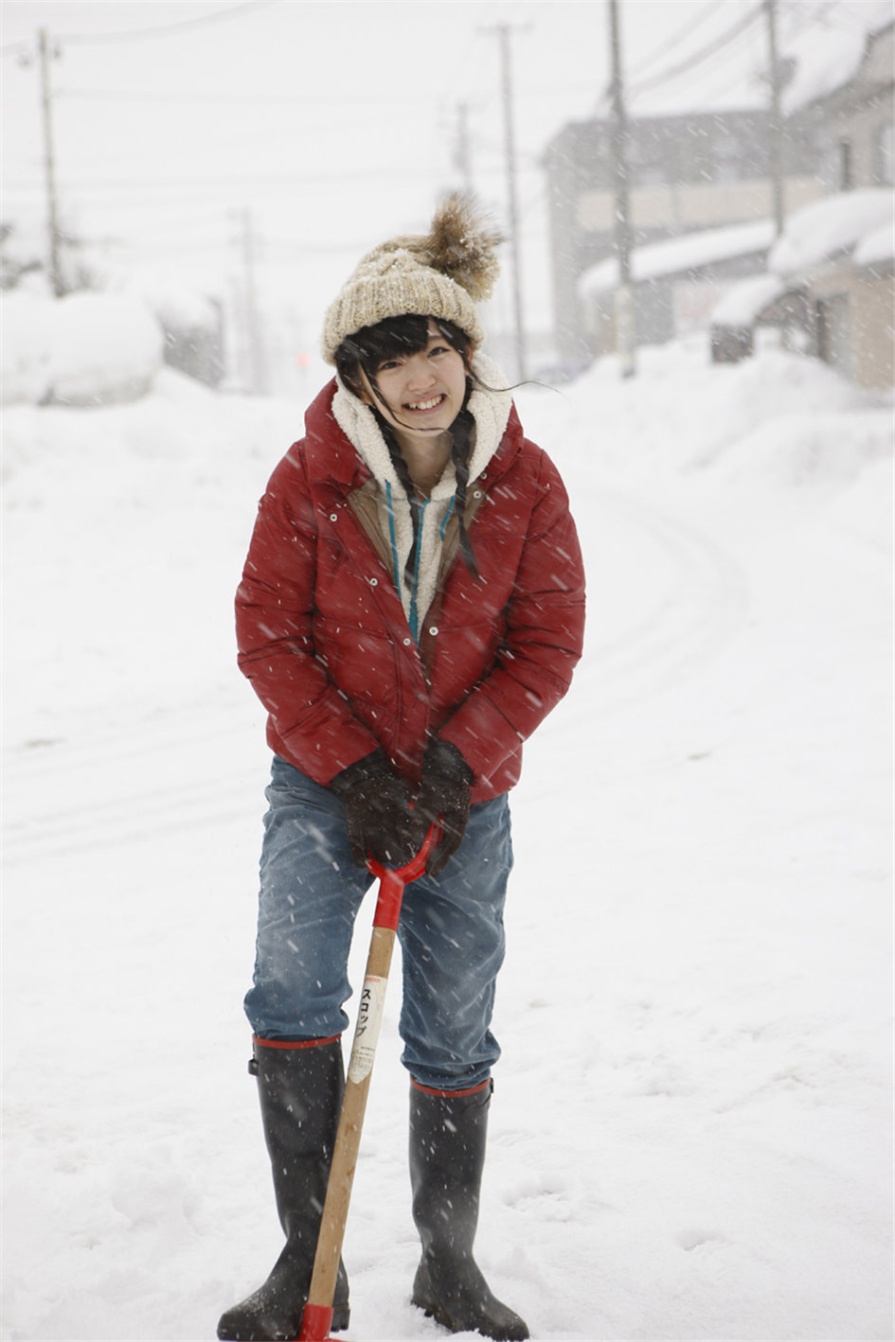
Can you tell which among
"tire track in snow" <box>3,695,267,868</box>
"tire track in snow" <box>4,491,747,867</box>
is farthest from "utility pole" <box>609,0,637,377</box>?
"tire track in snow" <box>3,695,267,868</box>

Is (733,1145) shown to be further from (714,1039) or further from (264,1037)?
(264,1037)

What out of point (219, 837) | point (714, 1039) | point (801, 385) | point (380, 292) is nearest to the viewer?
point (380, 292)

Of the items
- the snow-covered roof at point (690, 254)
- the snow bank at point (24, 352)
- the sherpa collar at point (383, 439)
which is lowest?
the sherpa collar at point (383, 439)

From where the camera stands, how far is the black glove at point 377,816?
2139 millimetres

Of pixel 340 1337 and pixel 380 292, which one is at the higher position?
pixel 380 292

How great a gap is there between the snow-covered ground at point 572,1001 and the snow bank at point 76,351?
35.6 ft

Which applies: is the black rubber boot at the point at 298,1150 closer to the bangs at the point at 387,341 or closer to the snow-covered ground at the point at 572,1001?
the snow-covered ground at the point at 572,1001

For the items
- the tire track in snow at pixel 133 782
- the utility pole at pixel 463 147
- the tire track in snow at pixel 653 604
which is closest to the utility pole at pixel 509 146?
the utility pole at pixel 463 147

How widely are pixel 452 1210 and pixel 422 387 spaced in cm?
151

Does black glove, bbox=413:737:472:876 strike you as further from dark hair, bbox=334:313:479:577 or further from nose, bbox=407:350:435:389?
nose, bbox=407:350:435:389

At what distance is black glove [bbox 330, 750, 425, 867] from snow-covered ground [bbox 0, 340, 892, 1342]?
0.89 metres

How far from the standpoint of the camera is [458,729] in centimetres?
225

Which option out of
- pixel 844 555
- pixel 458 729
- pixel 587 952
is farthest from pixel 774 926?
pixel 844 555

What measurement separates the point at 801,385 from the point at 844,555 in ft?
34.2
